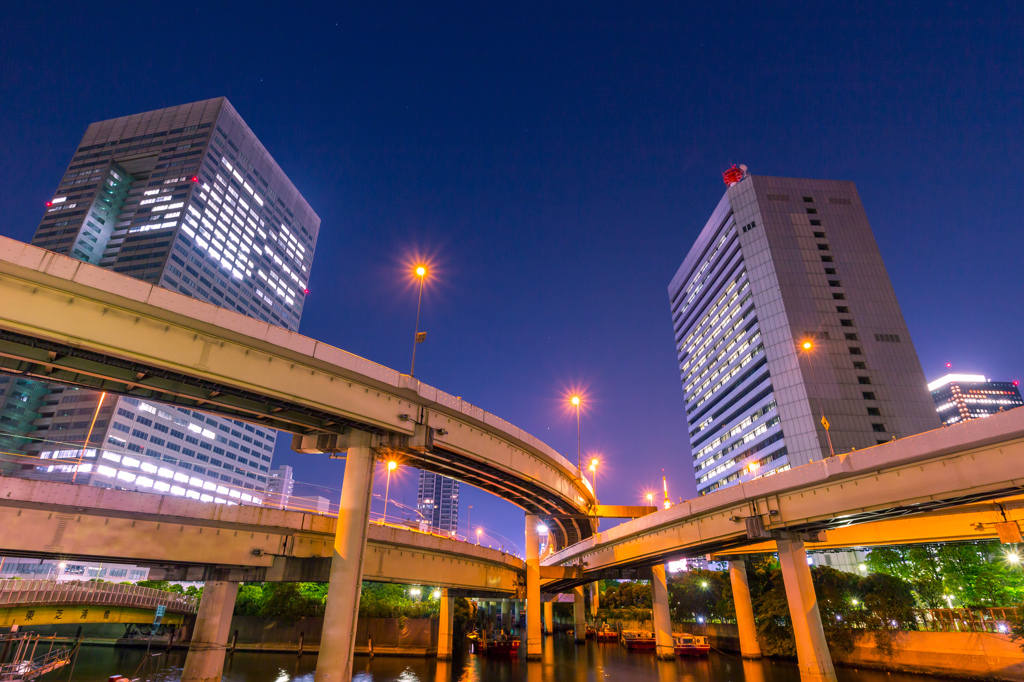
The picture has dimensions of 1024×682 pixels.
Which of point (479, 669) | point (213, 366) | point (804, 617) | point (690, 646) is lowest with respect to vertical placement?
point (479, 669)

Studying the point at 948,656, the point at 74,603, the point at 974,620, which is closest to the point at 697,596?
the point at 974,620

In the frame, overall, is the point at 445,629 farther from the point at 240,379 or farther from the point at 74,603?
the point at 240,379

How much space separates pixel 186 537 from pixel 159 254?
16920 cm

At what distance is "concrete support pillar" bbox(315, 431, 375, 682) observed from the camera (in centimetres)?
2330

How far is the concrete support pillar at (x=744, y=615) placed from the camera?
168ft

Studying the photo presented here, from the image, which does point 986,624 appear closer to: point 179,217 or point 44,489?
point 44,489

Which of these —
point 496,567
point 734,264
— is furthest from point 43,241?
point 734,264

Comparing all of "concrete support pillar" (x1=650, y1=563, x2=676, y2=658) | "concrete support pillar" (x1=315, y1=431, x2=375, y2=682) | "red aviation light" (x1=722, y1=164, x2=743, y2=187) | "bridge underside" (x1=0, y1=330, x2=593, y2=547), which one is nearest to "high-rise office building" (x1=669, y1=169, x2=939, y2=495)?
"red aviation light" (x1=722, y1=164, x2=743, y2=187)

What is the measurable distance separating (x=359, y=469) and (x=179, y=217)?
591 ft

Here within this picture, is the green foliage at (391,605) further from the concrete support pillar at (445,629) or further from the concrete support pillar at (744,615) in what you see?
the concrete support pillar at (744,615)

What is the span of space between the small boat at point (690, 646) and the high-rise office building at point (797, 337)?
2156 inches

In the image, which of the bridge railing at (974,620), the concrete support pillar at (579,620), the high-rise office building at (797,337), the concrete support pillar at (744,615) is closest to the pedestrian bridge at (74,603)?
the concrete support pillar at (744,615)

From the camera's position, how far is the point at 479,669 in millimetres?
46281

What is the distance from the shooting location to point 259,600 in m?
63.8
